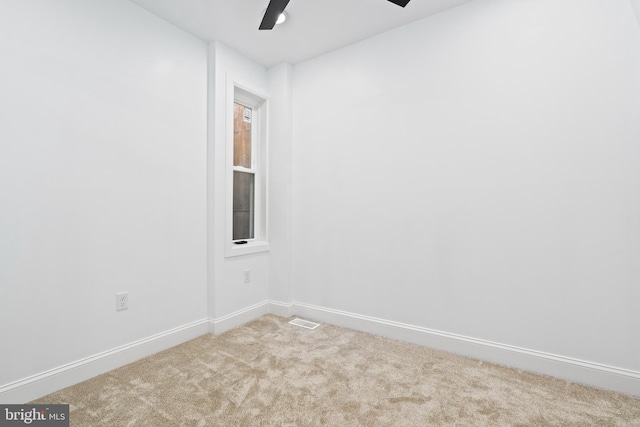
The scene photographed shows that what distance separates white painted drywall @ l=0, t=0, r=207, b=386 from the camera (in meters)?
1.73

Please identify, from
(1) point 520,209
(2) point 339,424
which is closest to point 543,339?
(1) point 520,209

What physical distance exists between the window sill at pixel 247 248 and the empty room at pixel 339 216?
0.05 m

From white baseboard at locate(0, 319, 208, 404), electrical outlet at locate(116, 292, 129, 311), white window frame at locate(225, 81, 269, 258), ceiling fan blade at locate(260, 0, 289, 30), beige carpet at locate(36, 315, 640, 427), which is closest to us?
beige carpet at locate(36, 315, 640, 427)

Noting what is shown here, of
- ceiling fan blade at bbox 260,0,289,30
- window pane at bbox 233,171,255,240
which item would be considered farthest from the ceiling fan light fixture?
window pane at bbox 233,171,255,240

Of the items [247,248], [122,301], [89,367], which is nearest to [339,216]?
[247,248]

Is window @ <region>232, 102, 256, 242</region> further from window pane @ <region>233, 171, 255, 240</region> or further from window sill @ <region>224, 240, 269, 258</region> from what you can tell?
window sill @ <region>224, 240, 269, 258</region>

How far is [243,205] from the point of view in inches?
127

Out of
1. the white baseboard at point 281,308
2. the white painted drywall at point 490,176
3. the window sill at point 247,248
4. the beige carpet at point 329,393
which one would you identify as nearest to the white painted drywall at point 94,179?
the window sill at point 247,248

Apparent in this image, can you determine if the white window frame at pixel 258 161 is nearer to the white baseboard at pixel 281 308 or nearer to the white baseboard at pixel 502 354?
the white baseboard at pixel 281 308

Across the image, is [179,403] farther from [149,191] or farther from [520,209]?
[520,209]

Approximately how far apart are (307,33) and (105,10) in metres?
1.48

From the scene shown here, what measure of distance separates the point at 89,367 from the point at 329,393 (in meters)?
1.55

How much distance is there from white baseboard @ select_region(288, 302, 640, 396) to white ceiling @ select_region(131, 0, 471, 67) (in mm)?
2507

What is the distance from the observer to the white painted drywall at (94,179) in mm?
1727
